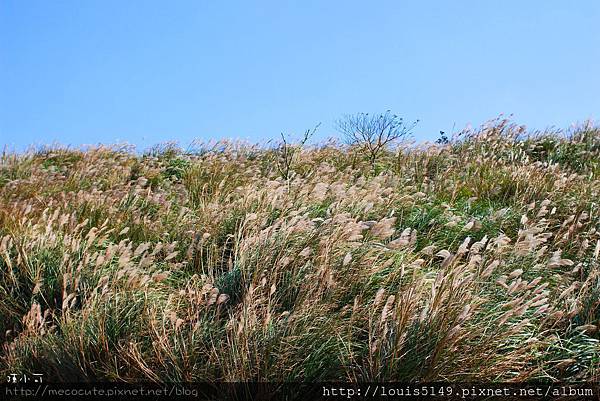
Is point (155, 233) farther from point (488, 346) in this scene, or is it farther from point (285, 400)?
point (488, 346)

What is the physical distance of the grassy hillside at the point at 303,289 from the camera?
12.6 ft

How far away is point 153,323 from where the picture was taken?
414cm

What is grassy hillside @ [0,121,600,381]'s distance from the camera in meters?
3.84

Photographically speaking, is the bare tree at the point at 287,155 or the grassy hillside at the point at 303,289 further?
the bare tree at the point at 287,155

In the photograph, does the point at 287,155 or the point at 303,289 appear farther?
the point at 287,155

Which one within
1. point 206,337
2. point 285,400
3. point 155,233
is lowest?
point 285,400

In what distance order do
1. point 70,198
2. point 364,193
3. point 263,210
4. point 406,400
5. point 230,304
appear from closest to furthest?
point 406,400, point 230,304, point 263,210, point 364,193, point 70,198

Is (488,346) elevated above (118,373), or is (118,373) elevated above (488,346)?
(488,346)

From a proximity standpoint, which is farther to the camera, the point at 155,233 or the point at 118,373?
the point at 155,233

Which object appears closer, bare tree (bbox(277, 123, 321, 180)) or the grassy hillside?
the grassy hillside

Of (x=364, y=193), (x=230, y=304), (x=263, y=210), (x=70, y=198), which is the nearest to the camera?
(x=230, y=304)

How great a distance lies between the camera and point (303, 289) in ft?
14.6

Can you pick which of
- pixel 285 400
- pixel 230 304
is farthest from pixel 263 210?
pixel 285 400

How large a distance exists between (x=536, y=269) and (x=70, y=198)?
5.39 m
